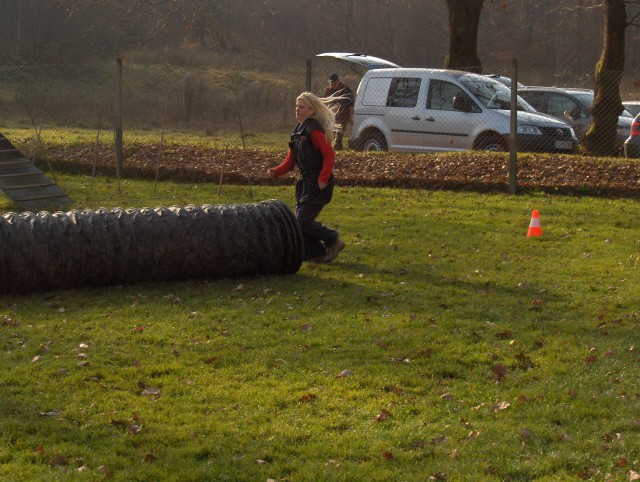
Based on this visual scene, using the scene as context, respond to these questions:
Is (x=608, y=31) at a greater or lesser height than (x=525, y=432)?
greater

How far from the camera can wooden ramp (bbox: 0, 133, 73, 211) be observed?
44.0 feet

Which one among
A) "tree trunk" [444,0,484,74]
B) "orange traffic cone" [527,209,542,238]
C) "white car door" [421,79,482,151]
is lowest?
"orange traffic cone" [527,209,542,238]

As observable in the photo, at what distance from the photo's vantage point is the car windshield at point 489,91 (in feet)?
59.4

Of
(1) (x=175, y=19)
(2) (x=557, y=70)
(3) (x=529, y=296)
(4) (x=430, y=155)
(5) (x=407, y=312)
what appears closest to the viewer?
(5) (x=407, y=312)

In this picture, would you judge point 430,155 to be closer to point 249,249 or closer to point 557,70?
point 249,249

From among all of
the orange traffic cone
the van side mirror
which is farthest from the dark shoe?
the van side mirror

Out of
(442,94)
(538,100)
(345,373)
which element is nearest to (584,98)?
(538,100)

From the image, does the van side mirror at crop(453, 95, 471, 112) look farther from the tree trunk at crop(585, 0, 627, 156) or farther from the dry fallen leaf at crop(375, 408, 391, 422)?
the dry fallen leaf at crop(375, 408, 391, 422)

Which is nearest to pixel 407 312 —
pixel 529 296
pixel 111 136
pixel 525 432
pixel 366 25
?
pixel 529 296

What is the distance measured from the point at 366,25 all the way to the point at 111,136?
102ft

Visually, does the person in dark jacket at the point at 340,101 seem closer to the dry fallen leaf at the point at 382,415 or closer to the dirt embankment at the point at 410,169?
the dirt embankment at the point at 410,169

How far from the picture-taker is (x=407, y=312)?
8.09 metres

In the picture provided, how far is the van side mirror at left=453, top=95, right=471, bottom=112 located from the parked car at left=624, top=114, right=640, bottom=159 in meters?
3.13

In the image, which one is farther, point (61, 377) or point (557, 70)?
point (557, 70)
